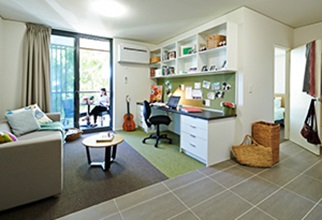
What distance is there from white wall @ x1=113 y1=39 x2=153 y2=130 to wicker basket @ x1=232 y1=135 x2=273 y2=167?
305 centimetres

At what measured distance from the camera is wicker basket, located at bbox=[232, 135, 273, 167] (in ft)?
8.41

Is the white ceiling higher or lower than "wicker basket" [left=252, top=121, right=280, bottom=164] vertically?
higher

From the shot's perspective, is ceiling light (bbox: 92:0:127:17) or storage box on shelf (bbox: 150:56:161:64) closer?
ceiling light (bbox: 92:0:127:17)

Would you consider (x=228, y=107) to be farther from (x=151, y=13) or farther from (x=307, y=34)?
(x=307, y=34)

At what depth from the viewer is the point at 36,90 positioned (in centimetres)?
366

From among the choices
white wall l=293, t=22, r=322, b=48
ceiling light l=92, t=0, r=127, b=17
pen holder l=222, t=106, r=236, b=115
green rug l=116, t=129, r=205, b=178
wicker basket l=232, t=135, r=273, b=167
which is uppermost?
ceiling light l=92, t=0, r=127, b=17

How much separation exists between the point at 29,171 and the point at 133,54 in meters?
3.66

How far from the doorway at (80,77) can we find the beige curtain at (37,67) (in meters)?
0.28

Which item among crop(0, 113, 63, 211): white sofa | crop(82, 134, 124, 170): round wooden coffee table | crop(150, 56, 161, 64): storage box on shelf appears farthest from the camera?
crop(150, 56, 161, 64): storage box on shelf

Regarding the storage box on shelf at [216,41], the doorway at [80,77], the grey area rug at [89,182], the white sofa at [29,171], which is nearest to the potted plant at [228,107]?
the storage box on shelf at [216,41]

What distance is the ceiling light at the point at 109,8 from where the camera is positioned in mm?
2695

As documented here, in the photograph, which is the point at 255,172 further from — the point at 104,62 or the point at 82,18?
the point at 104,62

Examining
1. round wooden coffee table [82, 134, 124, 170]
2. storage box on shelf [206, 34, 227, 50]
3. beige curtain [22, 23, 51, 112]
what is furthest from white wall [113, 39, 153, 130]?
storage box on shelf [206, 34, 227, 50]

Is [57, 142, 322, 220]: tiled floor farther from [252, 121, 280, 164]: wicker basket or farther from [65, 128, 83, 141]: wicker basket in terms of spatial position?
[65, 128, 83, 141]: wicker basket
